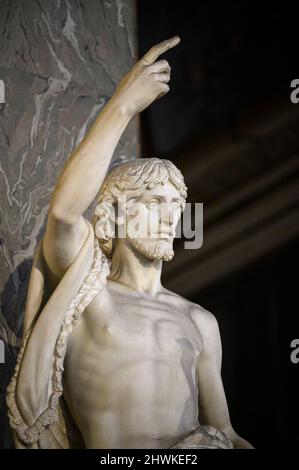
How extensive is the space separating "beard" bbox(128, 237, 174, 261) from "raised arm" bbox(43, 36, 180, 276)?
243 mm

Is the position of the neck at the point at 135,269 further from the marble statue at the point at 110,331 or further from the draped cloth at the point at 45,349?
the draped cloth at the point at 45,349

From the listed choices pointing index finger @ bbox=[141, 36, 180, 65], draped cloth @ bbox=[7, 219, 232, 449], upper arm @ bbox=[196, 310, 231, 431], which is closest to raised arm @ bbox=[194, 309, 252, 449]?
upper arm @ bbox=[196, 310, 231, 431]

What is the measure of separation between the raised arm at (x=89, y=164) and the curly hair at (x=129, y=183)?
22 cm

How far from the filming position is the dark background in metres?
4.40

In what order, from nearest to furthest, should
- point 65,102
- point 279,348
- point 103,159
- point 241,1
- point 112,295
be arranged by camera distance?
point 103,159
point 112,295
point 65,102
point 279,348
point 241,1

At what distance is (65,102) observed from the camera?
4098 mm

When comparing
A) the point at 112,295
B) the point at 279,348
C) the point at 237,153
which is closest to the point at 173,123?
the point at 237,153

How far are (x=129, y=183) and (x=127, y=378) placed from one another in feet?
2.11

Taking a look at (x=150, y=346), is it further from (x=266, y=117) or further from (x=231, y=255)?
(x=266, y=117)

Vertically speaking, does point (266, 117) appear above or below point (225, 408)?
above

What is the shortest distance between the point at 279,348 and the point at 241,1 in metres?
1.61

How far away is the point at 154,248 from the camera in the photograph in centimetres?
325

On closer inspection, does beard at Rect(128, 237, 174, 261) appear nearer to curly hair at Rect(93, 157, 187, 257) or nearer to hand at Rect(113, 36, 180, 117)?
curly hair at Rect(93, 157, 187, 257)

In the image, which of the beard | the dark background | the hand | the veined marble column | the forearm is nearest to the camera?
the forearm
